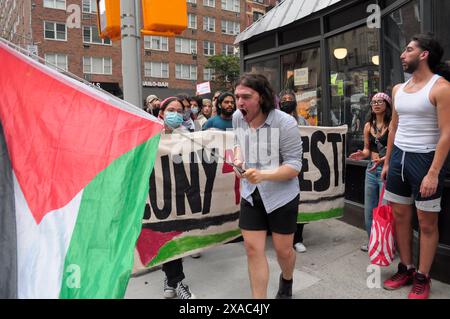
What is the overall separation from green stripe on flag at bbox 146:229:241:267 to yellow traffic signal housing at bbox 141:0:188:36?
6.44 feet

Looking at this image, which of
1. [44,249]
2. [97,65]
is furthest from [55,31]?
[44,249]

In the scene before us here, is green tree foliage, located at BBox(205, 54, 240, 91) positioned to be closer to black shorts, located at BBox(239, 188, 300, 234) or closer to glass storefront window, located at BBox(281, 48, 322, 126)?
glass storefront window, located at BBox(281, 48, 322, 126)

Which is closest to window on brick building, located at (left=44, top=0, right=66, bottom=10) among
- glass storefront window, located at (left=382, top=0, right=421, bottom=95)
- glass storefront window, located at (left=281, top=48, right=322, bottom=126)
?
glass storefront window, located at (left=281, top=48, right=322, bottom=126)

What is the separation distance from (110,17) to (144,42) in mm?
38340

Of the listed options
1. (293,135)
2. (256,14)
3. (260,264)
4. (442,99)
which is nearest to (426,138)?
(442,99)

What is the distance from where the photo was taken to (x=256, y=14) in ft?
164

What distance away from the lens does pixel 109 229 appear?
1.97 m

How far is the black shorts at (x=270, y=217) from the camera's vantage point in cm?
296

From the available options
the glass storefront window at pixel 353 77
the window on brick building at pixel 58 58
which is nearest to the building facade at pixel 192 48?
the window on brick building at pixel 58 58

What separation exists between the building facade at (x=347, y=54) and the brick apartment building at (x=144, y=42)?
93.6 feet

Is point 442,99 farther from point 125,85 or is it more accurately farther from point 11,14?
point 11,14

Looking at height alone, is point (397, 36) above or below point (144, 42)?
below

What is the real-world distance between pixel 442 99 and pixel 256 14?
165 ft

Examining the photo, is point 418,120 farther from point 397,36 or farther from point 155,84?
→ point 155,84
